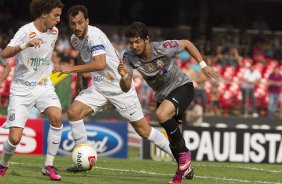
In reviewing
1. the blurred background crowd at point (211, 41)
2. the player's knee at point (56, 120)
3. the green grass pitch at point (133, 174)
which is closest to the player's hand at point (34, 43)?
the player's knee at point (56, 120)

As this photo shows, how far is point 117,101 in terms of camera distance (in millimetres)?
13352

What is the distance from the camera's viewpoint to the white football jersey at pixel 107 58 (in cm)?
1262

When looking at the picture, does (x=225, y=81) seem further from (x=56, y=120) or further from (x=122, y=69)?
(x=122, y=69)

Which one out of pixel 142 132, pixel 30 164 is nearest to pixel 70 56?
pixel 30 164

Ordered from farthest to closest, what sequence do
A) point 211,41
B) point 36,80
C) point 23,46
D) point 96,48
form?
1. point 211,41
2. point 96,48
3. point 36,80
4. point 23,46

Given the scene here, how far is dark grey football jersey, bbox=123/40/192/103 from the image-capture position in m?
12.1

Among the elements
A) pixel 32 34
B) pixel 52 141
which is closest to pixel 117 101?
pixel 52 141

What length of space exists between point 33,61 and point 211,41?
69.5ft

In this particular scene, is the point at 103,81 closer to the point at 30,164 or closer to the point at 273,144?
the point at 30,164

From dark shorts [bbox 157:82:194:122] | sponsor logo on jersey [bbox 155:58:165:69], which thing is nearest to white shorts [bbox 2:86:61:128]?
sponsor logo on jersey [bbox 155:58:165:69]

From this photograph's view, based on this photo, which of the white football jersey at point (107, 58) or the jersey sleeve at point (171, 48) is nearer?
the jersey sleeve at point (171, 48)

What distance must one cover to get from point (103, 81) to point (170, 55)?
153 cm

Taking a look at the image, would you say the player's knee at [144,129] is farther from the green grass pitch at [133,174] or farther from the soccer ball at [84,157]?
the soccer ball at [84,157]

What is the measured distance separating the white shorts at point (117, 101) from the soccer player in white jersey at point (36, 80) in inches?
47.8
